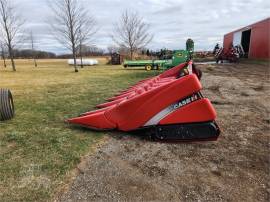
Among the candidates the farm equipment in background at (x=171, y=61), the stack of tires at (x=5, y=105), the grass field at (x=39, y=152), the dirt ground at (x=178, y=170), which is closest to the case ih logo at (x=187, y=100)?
the dirt ground at (x=178, y=170)

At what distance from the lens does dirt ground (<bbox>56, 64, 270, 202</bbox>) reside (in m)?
2.76

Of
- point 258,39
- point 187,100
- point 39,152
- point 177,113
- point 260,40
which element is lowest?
point 39,152

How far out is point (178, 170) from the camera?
329cm

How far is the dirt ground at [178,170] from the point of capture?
2.76m

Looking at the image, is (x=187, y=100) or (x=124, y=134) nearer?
(x=187, y=100)

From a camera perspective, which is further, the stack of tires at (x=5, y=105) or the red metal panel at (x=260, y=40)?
the red metal panel at (x=260, y=40)

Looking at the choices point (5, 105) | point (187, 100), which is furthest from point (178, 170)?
point (5, 105)

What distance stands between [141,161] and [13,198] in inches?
61.3

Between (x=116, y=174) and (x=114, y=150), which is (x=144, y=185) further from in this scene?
(x=114, y=150)

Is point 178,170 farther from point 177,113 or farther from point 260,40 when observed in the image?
point 260,40

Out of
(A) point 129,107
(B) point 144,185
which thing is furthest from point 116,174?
(A) point 129,107

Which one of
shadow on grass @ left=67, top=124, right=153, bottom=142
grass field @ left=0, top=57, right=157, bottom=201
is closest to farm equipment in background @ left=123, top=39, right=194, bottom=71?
grass field @ left=0, top=57, right=157, bottom=201

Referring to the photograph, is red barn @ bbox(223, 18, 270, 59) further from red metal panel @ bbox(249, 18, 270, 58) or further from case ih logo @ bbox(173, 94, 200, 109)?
case ih logo @ bbox(173, 94, 200, 109)

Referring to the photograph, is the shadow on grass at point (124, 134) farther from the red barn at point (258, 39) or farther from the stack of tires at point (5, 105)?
the red barn at point (258, 39)
